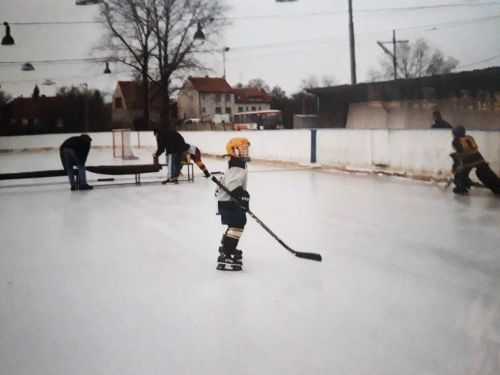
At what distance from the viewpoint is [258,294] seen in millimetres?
3879

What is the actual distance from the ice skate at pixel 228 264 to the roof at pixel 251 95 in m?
69.9

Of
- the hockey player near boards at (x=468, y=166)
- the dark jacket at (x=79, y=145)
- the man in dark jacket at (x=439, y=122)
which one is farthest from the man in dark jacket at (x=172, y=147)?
the man in dark jacket at (x=439, y=122)

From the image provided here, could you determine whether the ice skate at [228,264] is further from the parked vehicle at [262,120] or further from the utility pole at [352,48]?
the parked vehicle at [262,120]

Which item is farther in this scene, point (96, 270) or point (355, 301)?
point (96, 270)

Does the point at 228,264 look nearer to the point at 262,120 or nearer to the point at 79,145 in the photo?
the point at 79,145

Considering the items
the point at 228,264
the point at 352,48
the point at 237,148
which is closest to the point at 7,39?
the point at 237,148

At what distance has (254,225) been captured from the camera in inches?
273

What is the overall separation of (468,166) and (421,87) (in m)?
10.1

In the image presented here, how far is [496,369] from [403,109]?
17.2m

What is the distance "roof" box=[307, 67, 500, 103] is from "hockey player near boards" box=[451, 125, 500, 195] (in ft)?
23.6

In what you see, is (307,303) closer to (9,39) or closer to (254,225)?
(254,225)

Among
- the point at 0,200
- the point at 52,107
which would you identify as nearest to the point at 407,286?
the point at 0,200

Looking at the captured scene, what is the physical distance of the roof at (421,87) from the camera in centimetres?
1556

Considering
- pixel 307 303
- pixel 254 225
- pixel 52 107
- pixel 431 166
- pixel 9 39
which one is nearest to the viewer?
pixel 307 303
